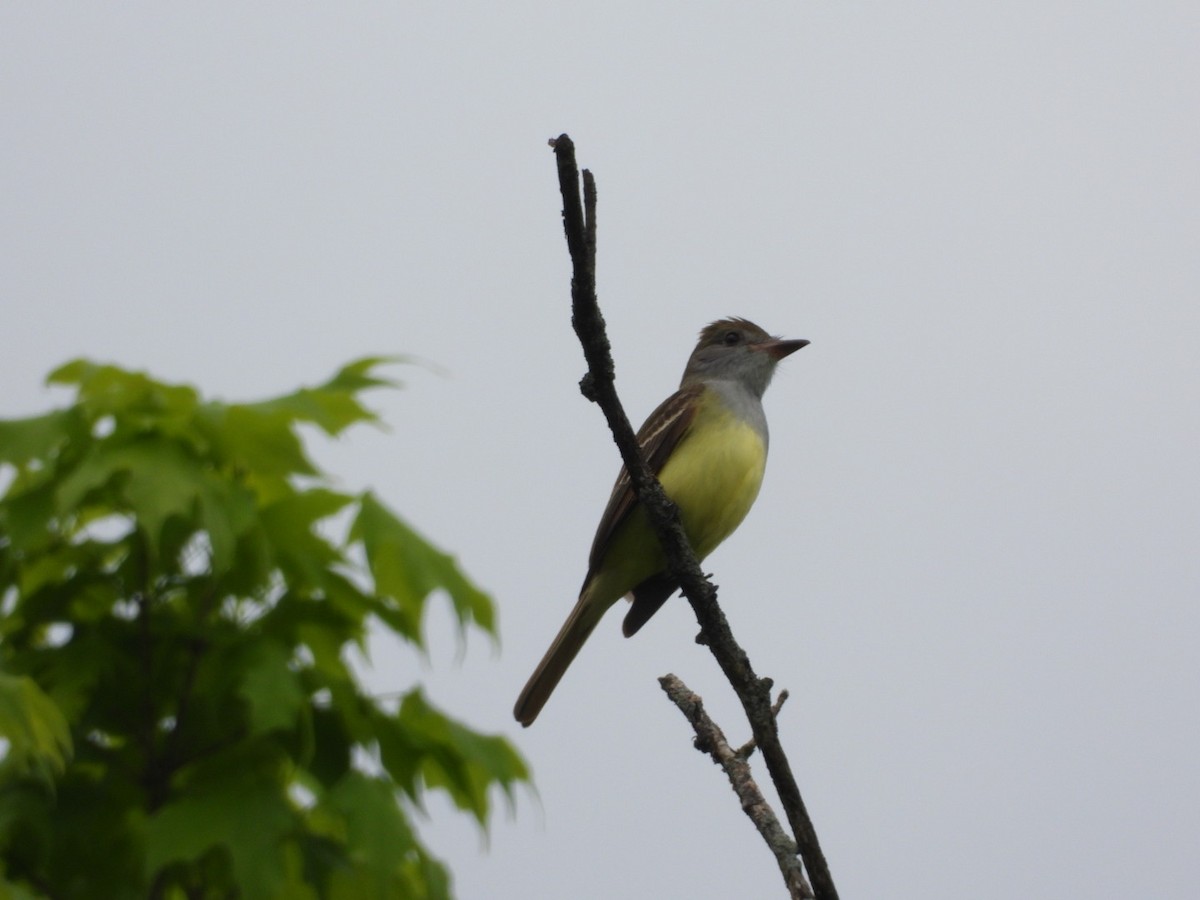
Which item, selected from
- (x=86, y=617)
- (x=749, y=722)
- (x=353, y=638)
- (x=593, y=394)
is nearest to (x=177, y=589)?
(x=86, y=617)

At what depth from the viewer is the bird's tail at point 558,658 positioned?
8.09 m

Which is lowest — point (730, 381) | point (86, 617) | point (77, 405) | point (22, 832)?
point (22, 832)

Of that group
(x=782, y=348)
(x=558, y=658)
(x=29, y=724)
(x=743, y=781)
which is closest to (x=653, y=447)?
(x=558, y=658)

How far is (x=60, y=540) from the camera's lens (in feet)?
10.5

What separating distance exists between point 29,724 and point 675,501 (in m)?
5.76

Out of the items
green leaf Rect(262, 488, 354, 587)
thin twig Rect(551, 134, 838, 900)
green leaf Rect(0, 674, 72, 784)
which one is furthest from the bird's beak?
green leaf Rect(0, 674, 72, 784)

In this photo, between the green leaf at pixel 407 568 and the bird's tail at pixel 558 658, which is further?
the bird's tail at pixel 558 658

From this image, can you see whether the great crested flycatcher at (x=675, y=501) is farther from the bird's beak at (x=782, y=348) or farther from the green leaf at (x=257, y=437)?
the green leaf at (x=257, y=437)

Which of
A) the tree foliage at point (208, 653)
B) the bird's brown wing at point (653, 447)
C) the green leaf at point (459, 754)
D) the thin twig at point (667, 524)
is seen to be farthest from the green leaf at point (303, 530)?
the bird's brown wing at point (653, 447)

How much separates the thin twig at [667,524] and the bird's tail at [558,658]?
229 cm

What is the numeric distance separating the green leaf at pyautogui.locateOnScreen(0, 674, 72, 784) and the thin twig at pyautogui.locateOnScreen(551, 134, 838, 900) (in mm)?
2252

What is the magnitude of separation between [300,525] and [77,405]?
53cm

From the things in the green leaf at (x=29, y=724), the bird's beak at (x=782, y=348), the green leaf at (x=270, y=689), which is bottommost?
the green leaf at (x=29, y=724)

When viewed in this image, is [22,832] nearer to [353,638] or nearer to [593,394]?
[353,638]
